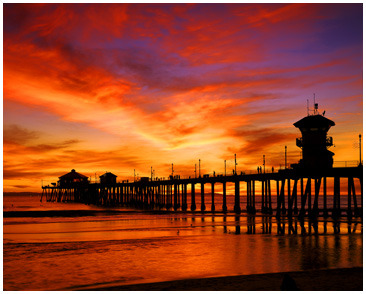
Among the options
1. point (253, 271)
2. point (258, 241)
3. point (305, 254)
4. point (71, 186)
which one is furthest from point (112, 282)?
point (71, 186)

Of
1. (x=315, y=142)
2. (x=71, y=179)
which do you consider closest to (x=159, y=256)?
(x=315, y=142)

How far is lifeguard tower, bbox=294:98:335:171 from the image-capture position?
44906mm

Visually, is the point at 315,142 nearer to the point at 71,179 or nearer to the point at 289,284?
the point at 289,284

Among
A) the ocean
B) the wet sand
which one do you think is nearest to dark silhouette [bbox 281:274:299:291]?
the wet sand

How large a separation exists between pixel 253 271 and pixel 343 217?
116 ft

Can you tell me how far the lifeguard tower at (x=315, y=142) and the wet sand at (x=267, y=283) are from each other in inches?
1209

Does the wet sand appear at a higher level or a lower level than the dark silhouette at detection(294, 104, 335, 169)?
lower

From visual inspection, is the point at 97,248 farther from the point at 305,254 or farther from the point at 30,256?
the point at 305,254

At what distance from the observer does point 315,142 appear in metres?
45.7

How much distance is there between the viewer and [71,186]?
5832 inches

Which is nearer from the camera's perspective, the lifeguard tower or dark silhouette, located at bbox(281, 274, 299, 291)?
dark silhouette, located at bbox(281, 274, 299, 291)

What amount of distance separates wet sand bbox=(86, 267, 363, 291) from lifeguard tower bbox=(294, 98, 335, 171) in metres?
30.7

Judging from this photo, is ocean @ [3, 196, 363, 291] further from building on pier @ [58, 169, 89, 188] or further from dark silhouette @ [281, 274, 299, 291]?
building on pier @ [58, 169, 89, 188]

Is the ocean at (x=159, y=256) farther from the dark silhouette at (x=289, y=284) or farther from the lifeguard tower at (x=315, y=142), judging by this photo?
the lifeguard tower at (x=315, y=142)
